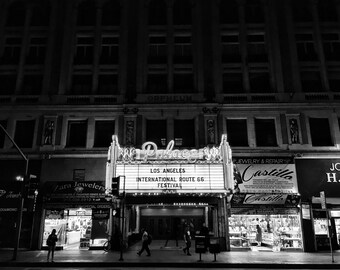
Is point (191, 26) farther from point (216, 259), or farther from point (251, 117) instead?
point (216, 259)

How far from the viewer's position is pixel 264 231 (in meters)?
24.2

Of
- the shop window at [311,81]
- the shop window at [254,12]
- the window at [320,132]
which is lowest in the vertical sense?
the window at [320,132]

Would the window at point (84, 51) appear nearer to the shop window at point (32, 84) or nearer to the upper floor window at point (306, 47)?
the shop window at point (32, 84)

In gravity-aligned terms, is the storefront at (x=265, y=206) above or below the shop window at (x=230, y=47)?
below

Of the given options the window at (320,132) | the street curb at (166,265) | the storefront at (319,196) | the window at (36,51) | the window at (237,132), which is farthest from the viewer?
the window at (36,51)

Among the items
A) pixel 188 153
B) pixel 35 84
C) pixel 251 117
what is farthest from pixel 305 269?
pixel 35 84

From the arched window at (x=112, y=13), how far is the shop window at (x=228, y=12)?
1017 cm

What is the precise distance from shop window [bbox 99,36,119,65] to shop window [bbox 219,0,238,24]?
1059 centimetres

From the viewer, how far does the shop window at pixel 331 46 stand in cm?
2850

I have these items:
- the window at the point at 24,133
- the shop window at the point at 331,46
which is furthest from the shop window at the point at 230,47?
the window at the point at 24,133

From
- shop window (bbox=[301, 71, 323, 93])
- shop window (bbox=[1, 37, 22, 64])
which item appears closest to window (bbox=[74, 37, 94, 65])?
shop window (bbox=[1, 37, 22, 64])

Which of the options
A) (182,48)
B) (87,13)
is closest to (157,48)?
(182,48)

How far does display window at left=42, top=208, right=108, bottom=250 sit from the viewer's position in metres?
24.2

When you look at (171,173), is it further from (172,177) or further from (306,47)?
(306,47)
